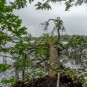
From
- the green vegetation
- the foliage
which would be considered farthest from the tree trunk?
the foliage

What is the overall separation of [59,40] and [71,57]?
0.53 metres

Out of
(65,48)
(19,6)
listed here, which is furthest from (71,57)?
(19,6)

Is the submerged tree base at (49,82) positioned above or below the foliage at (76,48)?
below

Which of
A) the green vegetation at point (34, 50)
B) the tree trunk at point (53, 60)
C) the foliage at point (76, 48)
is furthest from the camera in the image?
the foliage at point (76, 48)

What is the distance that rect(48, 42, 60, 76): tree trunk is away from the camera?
5.92 metres

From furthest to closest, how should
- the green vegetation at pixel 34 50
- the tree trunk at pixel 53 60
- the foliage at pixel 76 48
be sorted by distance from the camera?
the foliage at pixel 76 48, the tree trunk at pixel 53 60, the green vegetation at pixel 34 50

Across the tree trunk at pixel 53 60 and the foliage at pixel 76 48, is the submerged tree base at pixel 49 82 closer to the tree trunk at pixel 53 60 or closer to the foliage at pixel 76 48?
the tree trunk at pixel 53 60

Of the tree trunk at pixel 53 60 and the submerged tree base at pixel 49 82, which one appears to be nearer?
the submerged tree base at pixel 49 82

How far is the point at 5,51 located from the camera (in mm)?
5637

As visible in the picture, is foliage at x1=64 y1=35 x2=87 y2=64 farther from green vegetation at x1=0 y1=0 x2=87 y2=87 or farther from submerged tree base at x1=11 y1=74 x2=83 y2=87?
submerged tree base at x1=11 y1=74 x2=83 y2=87

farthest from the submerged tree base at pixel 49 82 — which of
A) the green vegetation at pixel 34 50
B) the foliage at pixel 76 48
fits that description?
the foliage at pixel 76 48

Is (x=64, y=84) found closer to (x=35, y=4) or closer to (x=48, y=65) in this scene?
(x=48, y=65)

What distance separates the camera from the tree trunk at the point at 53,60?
5918mm

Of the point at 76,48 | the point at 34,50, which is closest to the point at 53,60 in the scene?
the point at 34,50
